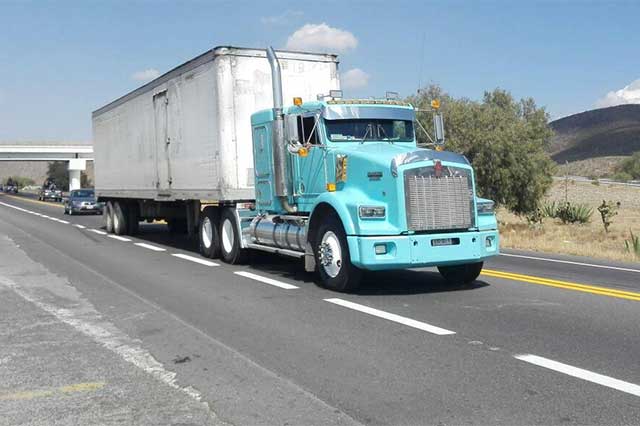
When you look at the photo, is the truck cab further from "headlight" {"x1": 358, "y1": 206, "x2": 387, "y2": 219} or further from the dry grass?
the dry grass

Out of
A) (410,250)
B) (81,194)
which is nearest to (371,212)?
(410,250)

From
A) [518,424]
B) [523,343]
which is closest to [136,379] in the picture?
[518,424]

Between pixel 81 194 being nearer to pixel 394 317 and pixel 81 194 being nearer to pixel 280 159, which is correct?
pixel 280 159

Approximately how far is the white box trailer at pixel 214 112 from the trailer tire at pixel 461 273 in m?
4.11

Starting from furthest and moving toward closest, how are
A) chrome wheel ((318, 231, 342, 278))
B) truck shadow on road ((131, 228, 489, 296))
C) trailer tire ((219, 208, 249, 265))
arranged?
trailer tire ((219, 208, 249, 265)) < truck shadow on road ((131, 228, 489, 296)) < chrome wheel ((318, 231, 342, 278))

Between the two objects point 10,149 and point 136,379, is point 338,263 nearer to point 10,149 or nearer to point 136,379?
point 136,379

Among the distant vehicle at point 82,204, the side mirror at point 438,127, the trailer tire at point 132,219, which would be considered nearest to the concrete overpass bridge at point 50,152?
the distant vehicle at point 82,204

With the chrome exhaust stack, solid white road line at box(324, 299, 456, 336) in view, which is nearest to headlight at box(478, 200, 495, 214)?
Result: solid white road line at box(324, 299, 456, 336)

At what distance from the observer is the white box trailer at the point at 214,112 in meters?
13.5

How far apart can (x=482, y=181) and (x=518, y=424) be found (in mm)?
21659

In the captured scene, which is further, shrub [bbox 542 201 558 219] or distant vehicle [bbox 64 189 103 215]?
distant vehicle [bbox 64 189 103 215]

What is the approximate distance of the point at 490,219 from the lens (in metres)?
10.5

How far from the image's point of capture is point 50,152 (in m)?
82.9

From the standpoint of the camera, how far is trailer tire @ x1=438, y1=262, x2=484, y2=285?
10875 mm
